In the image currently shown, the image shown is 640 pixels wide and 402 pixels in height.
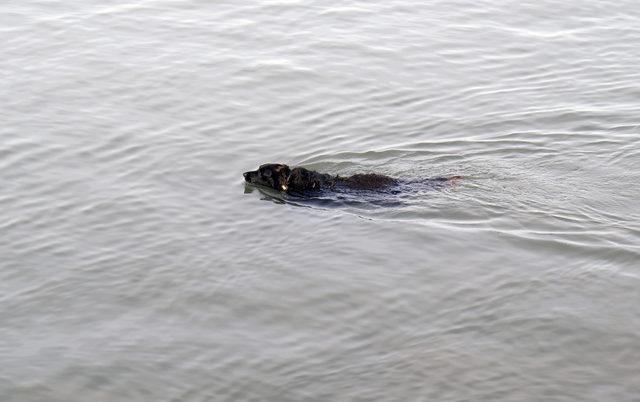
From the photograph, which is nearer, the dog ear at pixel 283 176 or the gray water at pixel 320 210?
the gray water at pixel 320 210

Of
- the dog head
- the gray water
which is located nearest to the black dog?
the dog head

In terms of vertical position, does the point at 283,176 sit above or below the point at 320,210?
above

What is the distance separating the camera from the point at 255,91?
16828 millimetres

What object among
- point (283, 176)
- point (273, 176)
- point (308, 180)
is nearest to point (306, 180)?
point (308, 180)

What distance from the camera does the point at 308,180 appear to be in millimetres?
12938

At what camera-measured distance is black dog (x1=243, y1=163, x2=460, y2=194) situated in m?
12.9

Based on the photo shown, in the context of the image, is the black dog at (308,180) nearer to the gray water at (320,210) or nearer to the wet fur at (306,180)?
the wet fur at (306,180)

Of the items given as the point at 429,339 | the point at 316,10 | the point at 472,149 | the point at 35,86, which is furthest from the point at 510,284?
the point at 316,10

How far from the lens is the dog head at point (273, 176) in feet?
42.3

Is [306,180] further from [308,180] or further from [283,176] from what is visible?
[283,176]

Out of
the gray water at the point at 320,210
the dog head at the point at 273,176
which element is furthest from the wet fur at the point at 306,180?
the gray water at the point at 320,210

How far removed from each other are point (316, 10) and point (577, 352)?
40.2 feet

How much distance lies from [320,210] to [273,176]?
0.75 meters

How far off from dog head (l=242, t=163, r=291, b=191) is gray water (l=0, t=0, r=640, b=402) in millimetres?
233
